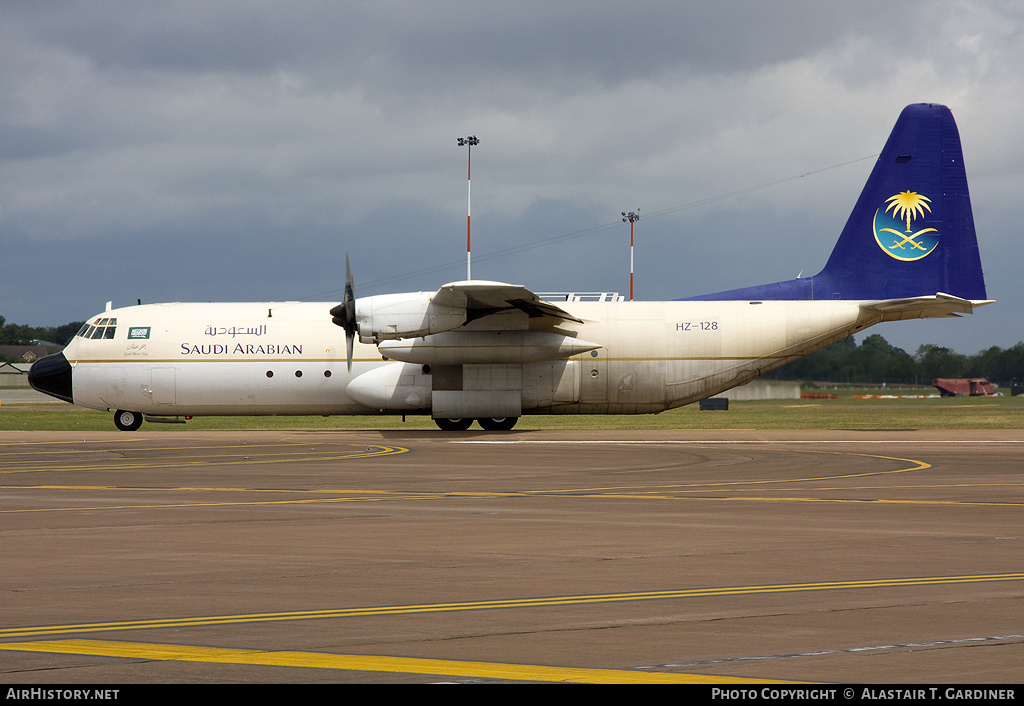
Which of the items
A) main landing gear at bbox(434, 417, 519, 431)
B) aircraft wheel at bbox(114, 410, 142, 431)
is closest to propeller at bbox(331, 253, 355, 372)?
main landing gear at bbox(434, 417, 519, 431)

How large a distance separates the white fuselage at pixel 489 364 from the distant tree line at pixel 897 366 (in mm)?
52635

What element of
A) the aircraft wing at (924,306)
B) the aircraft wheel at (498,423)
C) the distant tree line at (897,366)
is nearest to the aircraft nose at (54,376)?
the aircraft wheel at (498,423)

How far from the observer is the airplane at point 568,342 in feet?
116

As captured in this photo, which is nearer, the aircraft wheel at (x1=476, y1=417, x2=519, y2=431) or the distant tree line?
the aircraft wheel at (x1=476, y1=417, x2=519, y2=431)

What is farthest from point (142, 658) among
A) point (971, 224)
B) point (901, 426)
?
point (901, 426)

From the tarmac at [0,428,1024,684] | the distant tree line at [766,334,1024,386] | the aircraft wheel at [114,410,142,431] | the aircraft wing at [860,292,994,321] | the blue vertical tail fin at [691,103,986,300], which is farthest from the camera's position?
the distant tree line at [766,334,1024,386]

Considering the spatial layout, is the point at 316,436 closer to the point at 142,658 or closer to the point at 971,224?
the point at 971,224

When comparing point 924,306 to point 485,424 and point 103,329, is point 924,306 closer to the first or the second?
point 485,424

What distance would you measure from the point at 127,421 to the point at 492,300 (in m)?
14.9

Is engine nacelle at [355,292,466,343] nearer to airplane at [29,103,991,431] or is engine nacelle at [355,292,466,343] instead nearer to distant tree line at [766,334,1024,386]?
airplane at [29,103,991,431]

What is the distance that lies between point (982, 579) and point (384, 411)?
1104 inches

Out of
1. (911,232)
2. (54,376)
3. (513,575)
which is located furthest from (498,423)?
(513,575)

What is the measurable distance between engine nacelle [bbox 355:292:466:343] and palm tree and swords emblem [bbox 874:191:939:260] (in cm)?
1498

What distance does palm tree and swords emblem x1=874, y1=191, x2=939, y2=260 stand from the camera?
36.5 metres
